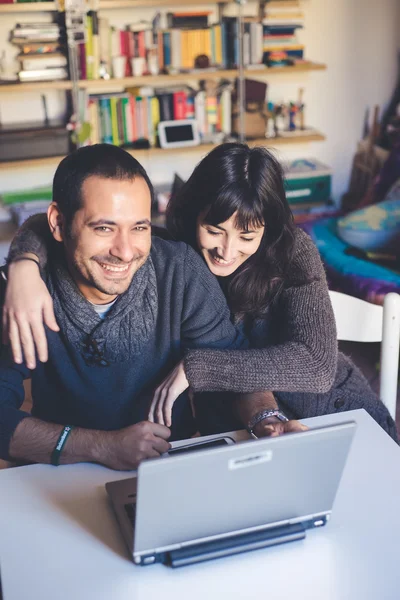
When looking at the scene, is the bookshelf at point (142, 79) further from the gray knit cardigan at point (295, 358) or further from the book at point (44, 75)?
the gray knit cardigan at point (295, 358)

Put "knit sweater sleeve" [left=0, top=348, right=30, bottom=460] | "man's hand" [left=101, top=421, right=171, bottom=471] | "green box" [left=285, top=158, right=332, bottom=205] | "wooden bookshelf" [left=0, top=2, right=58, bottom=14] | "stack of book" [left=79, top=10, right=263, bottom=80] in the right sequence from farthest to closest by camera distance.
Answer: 1. "green box" [left=285, top=158, right=332, bottom=205]
2. "stack of book" [left=79, top=10, right=263, bottom=80]
3. "wooden bookshelf" [left=0, top=2, right=58, bottom=14]
4. "knit sweater sleeve" [left=0, top=348, right=30, bottom=460]
5. "man's hand" [left=101, top=421, right=171, bottom=471]

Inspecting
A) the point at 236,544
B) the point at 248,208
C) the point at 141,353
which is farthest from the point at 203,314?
the point at 236,544

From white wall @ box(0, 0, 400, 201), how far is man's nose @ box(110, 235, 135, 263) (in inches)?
104

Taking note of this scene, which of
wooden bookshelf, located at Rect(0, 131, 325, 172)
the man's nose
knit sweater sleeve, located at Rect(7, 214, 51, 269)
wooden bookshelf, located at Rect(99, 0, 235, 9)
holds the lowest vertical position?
wooden bookshelf, located at Rect(0, 131, 325, 172)

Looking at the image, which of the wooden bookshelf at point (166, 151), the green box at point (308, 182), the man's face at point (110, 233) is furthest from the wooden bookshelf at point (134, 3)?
the man's face at point (110, 233)

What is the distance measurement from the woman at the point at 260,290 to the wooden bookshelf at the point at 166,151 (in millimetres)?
1860

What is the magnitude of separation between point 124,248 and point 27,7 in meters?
2.49

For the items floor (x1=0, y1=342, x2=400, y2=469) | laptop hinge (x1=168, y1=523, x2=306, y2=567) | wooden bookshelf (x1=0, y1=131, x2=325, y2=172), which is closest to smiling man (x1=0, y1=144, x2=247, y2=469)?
laptop hinge (x1=168, y1=523, x2=306, y2=567)

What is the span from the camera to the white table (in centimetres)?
110

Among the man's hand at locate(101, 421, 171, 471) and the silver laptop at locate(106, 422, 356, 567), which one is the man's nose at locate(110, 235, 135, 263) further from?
the silver laptop at locate(106, 422, 356, 567)

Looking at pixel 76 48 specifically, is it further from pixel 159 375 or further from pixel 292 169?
pixel 159 375

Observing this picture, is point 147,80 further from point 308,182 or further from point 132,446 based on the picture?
point 132,446

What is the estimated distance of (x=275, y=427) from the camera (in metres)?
1.44

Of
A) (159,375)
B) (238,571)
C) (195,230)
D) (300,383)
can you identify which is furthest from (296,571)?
(195,230)
